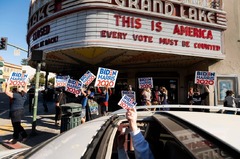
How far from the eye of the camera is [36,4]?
13492 millimetres

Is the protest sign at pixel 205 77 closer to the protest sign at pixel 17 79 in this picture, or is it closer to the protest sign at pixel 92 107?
the protest sign at pixel 92 107

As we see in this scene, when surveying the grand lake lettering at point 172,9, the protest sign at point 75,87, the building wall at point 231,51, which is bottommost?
the protest sign at point 75,87

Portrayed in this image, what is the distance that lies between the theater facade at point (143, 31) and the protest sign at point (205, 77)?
2249mm

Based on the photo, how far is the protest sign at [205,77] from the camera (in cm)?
1009

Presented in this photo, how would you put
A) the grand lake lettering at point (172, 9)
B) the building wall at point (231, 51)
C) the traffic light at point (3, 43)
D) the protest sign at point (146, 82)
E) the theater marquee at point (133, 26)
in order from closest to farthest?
Answer: the theater marquee at point (133, 26) → the grand lake lettering at point (172, 9) → the protest sign at point (146, 82) → the building wall at point (231, 51) → the traffic light at point (3, 43)

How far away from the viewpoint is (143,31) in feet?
37.1

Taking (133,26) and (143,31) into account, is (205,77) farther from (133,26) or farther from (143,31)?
(133,26)

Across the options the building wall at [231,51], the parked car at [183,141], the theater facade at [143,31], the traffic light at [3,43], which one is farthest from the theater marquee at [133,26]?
the parked car at [183,141]

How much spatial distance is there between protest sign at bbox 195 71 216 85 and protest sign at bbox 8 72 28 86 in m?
7.45

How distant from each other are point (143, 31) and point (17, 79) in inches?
245

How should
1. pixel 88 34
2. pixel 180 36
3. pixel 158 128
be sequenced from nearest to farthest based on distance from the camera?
pixel 158 128 → pixel 88 34 → pixel 180 36

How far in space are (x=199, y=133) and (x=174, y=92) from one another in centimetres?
1658

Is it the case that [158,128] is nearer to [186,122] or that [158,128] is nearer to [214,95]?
[186,122]

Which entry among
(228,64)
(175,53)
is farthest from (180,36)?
(228,64)
